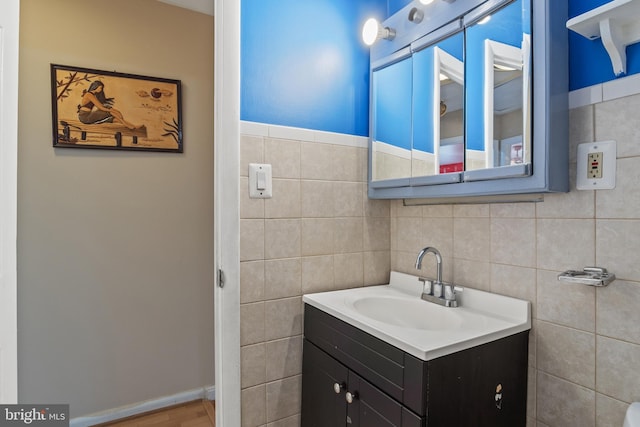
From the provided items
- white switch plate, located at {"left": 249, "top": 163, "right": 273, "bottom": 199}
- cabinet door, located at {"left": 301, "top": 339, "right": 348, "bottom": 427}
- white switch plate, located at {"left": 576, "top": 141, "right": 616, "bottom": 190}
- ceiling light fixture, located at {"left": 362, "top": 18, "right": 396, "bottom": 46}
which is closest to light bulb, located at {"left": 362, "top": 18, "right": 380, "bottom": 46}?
ceiling light fixture, located at {"left": 362, "top": 18, "right": 396, "bottom": 46}

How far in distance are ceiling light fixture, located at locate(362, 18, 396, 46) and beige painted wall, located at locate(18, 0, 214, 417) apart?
1.18 m

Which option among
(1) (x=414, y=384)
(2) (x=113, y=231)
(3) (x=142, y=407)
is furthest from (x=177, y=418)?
(1) (x=414, y=384)

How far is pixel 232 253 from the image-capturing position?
1.26m

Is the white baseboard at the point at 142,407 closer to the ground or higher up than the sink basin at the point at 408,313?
closer to the ground

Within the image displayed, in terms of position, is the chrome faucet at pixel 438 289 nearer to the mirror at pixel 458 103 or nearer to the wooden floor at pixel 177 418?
the mirror at pixel 458 103

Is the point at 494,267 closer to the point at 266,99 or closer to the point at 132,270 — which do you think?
the point at 266,99

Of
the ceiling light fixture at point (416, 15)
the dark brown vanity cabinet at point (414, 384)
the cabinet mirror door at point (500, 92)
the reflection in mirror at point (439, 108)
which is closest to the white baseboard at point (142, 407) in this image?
the dark brown vanity cabinet at point (414, 384)

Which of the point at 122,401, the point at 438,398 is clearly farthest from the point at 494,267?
the point at 122,401

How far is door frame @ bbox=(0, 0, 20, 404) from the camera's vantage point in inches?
37.8

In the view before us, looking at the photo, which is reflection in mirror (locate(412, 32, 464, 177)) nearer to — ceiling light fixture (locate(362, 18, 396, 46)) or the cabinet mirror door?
the cabinet mirror door

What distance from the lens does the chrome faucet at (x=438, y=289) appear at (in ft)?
4.08

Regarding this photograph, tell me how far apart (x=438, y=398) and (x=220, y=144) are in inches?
42.4

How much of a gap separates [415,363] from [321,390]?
1.80ft

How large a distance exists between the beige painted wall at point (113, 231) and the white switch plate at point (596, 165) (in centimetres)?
190
